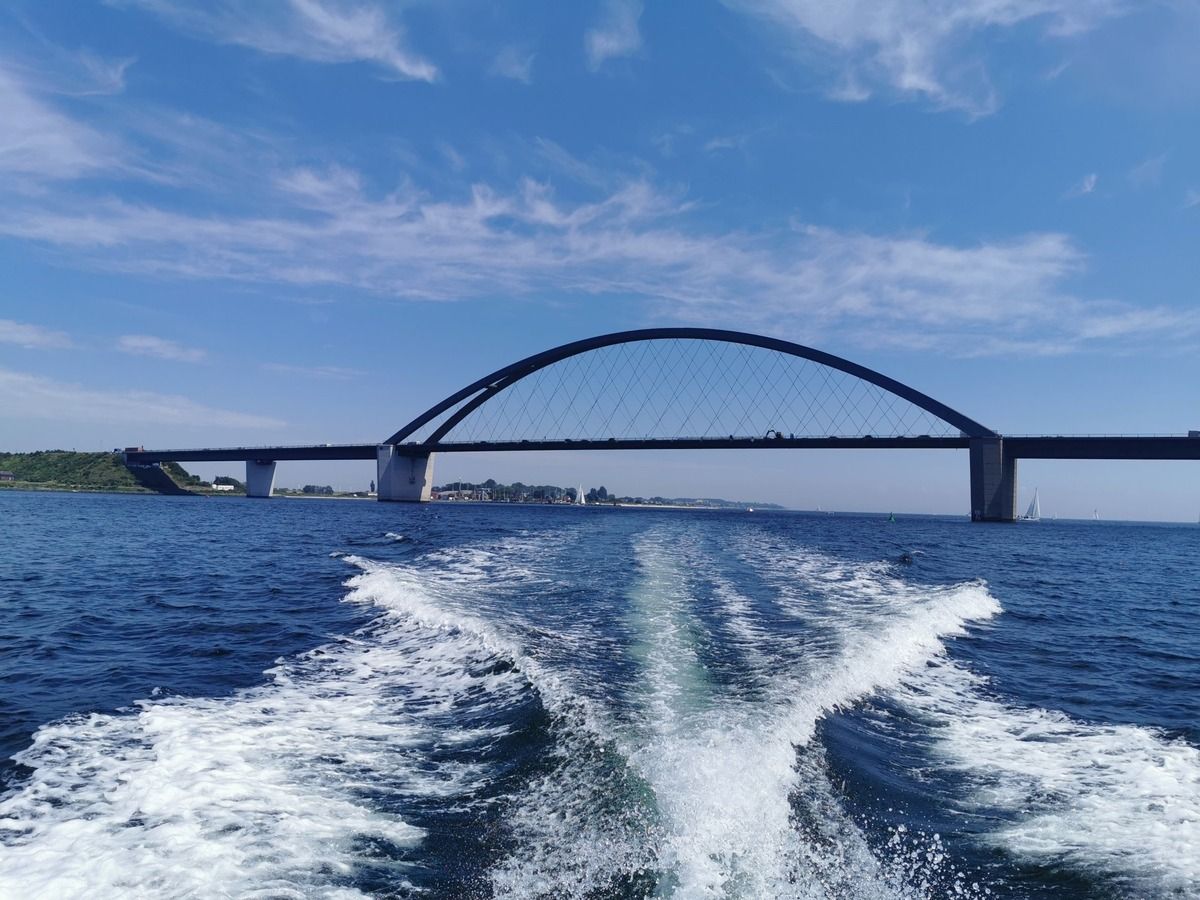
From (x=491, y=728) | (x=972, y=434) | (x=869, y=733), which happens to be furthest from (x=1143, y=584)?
(x=972, y=434)

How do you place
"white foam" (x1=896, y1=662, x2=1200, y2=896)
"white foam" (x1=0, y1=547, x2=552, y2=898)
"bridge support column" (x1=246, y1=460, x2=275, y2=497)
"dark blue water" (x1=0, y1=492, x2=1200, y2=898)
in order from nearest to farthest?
"white foam" (x1=0, y1=547, x2=552, y2=898), "dark blue water" (x1=0, y1=492, x2=1200, y2=898), "white foam" (x1=896, y1=662, x2=1200, y2=896), "bridge support column" (x1=246, y1=460, x2=275, y2=497)

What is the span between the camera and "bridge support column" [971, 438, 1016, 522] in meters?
79.2

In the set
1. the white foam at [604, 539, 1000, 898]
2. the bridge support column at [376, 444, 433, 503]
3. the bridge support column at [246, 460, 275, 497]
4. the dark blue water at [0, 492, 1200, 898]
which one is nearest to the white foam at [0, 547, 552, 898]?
the dark blue water at [0, 492, 1200, 898]

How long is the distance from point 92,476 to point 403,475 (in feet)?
253

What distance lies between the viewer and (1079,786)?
6648 mm

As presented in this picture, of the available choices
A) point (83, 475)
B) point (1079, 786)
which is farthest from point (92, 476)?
point (1079, 786)

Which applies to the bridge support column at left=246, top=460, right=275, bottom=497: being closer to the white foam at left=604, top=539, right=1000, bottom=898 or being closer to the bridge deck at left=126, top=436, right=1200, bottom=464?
the bridge deck at left=126, top=436, right=1200, bottom=464

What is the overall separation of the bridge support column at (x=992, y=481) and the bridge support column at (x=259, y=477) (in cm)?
11233

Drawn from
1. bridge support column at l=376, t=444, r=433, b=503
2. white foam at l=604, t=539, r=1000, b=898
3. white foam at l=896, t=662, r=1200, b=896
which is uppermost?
bridge support column at l=376, t=444, r=433, b=503

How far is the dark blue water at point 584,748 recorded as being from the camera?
15.7 ft

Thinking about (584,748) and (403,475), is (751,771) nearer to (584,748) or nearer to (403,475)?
(584,748)

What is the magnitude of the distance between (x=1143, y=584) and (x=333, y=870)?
3347 cm

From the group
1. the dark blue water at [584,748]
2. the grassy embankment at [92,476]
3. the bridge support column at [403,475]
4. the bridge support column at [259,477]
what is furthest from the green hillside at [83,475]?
the dark blue water at [584,748]

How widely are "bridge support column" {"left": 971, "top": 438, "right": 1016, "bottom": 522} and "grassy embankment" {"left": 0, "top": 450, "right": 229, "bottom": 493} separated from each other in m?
138
